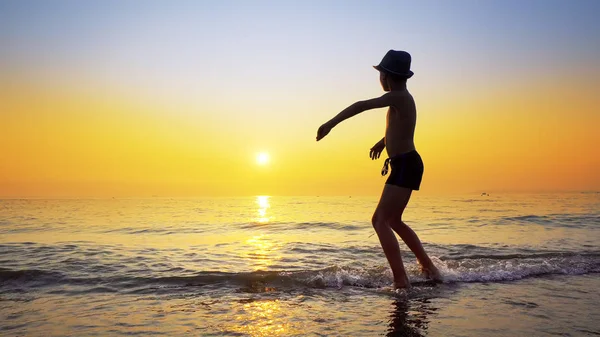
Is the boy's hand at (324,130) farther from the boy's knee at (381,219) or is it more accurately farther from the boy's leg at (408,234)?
the boy's knee at (381,219)

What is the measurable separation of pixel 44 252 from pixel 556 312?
8.27m

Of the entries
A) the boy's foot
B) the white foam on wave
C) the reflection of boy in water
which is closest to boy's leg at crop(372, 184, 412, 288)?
the reflection of boy in water

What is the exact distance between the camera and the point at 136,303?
169 inches

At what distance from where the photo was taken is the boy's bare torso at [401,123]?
4867mm

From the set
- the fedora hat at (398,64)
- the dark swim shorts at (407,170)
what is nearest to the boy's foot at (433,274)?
the dark swim shorts at (407,170)

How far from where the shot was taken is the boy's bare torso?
4.87 meters

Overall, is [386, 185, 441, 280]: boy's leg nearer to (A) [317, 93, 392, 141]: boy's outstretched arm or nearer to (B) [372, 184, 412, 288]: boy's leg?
(B) [372, 184, 412, 288]: boy's leg

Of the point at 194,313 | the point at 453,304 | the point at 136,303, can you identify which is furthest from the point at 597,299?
the point at 136,303

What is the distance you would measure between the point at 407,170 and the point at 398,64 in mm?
1177

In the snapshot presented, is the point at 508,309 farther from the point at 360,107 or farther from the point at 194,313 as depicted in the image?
the point at 194,313

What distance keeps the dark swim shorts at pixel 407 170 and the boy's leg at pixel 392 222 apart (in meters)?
0.07

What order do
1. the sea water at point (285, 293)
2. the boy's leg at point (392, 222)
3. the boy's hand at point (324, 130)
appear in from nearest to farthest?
the sea water at point (285, 293)
the boy's hand at point (324, 130)
the boy's leg at point (392, 222)

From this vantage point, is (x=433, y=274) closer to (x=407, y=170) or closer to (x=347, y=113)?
(x=407, y=170)

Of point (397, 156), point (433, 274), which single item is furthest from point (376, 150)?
point (433, 274)
